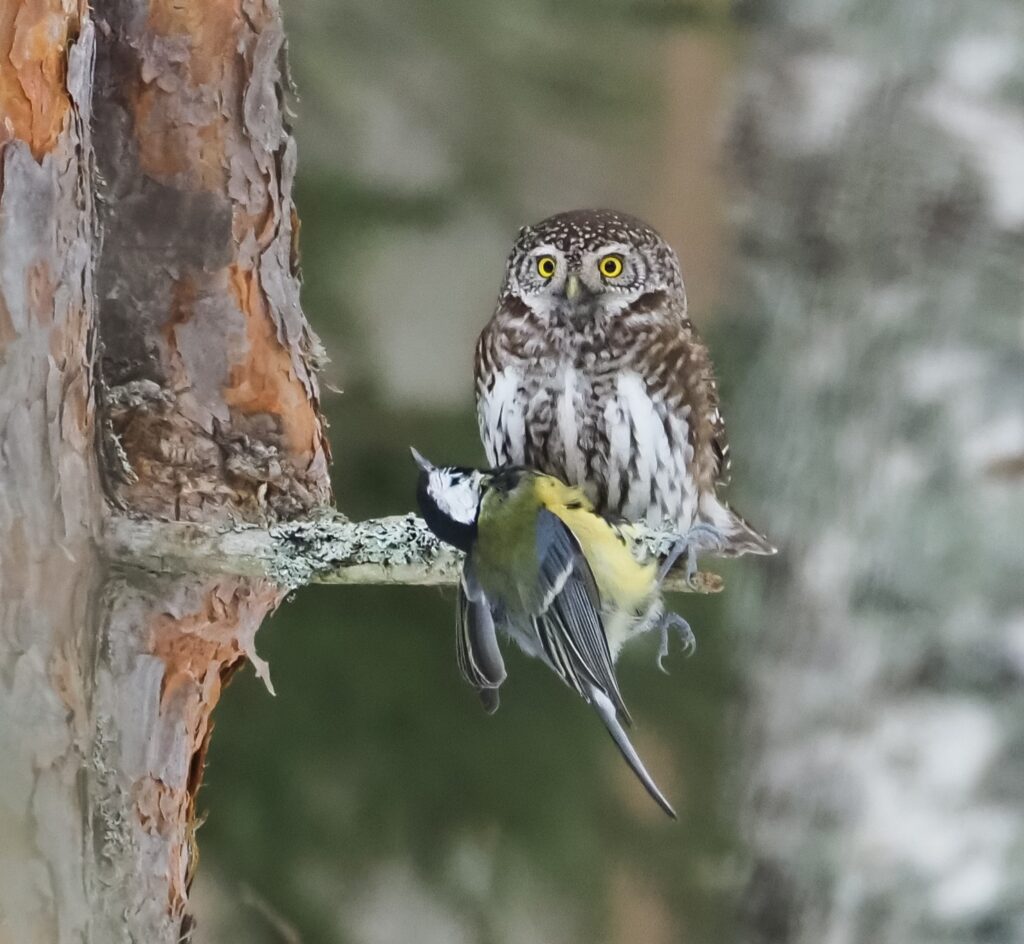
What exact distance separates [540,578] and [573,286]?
0.73 ft

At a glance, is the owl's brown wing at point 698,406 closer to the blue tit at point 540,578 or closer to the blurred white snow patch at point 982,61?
the blue tit at point 540,578

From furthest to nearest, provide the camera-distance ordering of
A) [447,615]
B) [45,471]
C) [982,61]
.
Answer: [447,615]
[982,61]
[45,471]

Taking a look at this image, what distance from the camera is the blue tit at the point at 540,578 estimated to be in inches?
28.7

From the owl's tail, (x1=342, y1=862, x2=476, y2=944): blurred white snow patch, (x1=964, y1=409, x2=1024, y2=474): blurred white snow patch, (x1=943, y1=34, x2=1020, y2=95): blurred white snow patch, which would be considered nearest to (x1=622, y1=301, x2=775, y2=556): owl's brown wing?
the owl's tail

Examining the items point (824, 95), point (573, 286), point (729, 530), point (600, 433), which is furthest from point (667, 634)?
point (824, 95)

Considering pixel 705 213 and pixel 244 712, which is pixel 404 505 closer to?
pixel 244 712

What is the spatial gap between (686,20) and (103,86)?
0.49m

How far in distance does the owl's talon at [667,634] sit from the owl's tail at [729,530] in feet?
0.20

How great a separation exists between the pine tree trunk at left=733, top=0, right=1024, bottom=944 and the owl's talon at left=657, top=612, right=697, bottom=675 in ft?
0.19

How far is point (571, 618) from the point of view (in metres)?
0.73

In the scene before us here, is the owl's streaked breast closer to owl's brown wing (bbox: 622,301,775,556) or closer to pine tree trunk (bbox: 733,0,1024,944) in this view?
owl's brown wing (bbox: 622,301,775,556)

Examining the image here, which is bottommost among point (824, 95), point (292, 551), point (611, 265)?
point (292, 551)

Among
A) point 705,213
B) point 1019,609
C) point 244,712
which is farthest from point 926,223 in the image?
point 244,712

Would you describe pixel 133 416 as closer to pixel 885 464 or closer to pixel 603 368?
pixel 603 368
